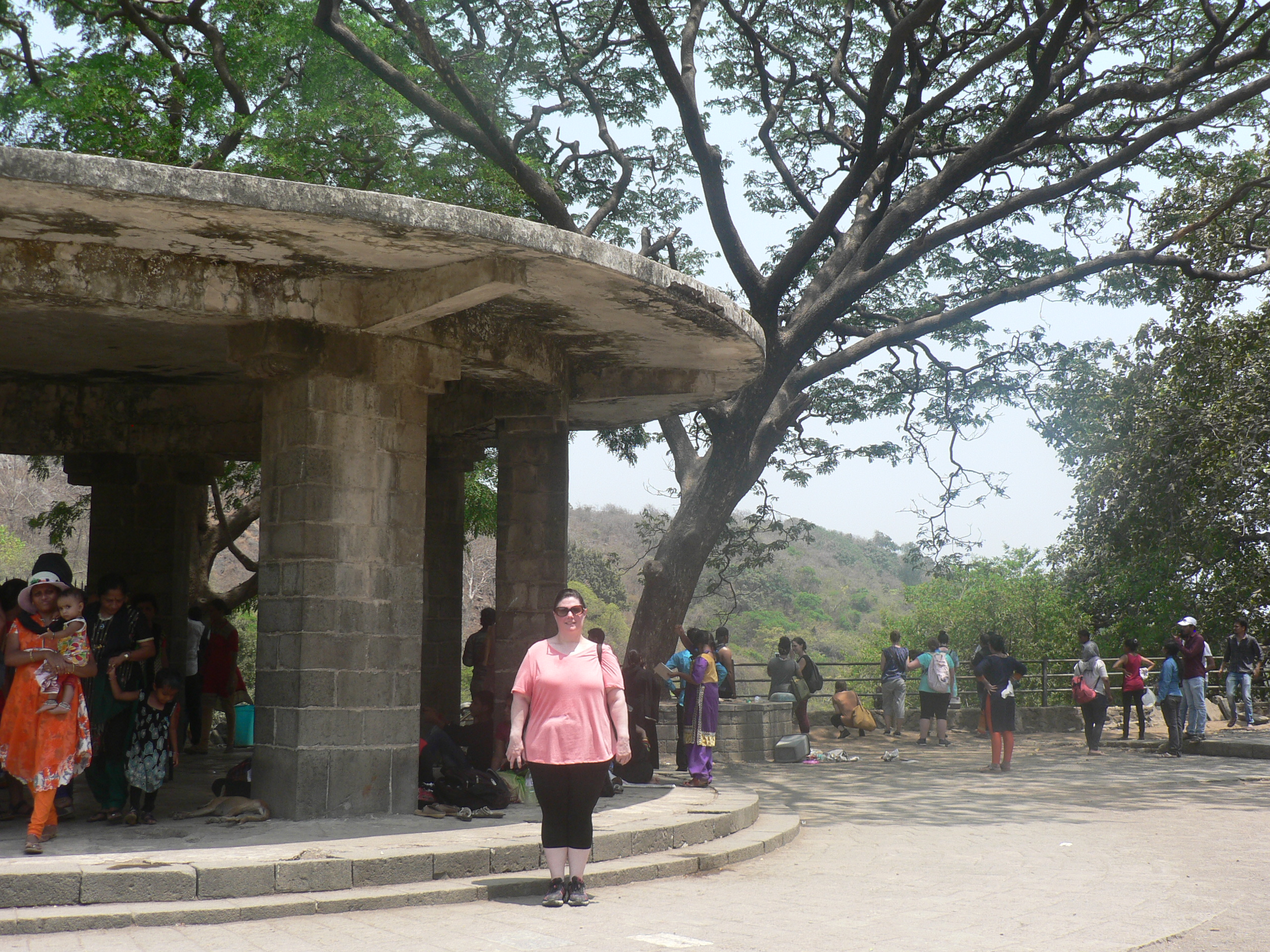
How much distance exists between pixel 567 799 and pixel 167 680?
117 inches

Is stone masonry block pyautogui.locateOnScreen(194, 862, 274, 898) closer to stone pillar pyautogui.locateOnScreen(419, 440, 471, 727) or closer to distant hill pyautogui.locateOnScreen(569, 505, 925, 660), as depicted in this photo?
stone pillar pyautogui.locateOnScreen(419, 440, 471, 727)

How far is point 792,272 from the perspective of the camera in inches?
513

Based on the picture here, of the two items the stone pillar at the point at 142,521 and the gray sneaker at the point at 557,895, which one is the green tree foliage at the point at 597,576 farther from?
the gray sneaker at the point at 557,895

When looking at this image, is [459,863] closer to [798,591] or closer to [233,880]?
[233,880]

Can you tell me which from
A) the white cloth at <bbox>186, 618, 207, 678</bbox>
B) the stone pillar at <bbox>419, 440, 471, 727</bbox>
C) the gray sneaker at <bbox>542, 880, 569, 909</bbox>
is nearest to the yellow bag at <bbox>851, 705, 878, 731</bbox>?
the stone pillar at <bbox>419, 440, 471, 727</bbox>

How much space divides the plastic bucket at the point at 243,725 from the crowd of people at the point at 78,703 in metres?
3.83

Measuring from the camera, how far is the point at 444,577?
12.5 metres

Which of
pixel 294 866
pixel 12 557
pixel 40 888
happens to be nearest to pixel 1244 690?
pixel 294 866

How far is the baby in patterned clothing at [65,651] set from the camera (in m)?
5.90

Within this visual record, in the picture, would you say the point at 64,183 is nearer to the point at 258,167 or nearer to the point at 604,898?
the point at 604,898

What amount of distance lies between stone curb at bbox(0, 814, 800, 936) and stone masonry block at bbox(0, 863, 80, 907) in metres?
0.04

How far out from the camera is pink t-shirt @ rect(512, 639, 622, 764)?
547cm

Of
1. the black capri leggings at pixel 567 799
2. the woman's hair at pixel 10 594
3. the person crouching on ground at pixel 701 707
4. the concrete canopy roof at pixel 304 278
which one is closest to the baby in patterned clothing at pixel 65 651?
the woman's hair at pixel 10 594

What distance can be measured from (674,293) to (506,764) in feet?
13.4
